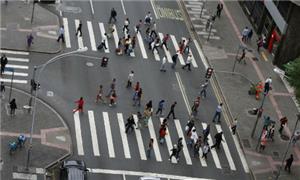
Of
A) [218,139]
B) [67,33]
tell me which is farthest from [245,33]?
[218,139]

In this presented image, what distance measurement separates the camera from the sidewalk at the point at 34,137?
46853mm

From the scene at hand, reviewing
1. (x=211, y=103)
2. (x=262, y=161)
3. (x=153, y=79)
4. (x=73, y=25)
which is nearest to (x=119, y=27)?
(x=73, y=25)

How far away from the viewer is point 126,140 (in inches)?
2050

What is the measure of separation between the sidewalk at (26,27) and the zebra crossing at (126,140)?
33.7ft

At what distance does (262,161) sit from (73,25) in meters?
23.3

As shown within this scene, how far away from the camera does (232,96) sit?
60.5m

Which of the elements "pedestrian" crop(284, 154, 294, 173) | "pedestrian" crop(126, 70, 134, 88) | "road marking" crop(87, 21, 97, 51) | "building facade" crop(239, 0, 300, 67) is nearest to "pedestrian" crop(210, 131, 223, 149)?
"pedestrian" crop(284, 154, 294, 173)

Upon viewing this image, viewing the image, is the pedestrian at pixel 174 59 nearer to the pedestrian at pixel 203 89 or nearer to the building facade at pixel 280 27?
the pedestrian at pixel 203 89

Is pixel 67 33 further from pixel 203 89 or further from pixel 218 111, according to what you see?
pixel 218 111

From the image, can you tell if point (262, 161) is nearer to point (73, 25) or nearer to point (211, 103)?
point (211, 103)

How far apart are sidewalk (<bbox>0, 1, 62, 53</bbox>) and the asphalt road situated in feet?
4.73

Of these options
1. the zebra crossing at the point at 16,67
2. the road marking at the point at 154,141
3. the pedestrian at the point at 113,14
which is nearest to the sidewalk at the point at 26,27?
the zebra crossing at the point at 16,67

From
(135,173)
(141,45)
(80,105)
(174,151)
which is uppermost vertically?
(141,45)

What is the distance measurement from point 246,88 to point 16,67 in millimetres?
19741
